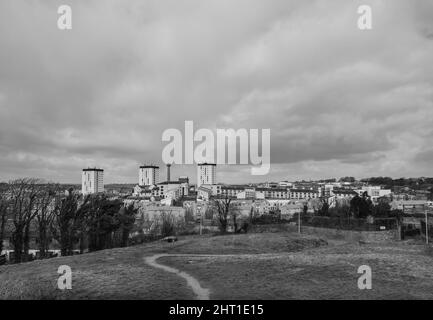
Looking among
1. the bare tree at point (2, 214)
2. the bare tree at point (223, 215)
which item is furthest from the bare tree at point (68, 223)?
the bare tree at point (223, 215)

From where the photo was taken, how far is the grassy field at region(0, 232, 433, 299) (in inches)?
672

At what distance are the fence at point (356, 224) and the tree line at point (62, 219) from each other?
24814mm

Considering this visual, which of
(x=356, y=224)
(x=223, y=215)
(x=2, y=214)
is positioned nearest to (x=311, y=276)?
(x=356, y=224)

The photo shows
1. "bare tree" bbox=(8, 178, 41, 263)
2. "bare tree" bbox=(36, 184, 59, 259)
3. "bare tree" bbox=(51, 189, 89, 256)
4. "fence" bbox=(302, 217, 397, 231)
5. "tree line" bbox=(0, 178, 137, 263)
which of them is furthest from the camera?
"fence" bbox=(302, 217, 397, 231)

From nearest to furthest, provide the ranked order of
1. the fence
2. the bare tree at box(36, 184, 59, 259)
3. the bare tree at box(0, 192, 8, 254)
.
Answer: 1. the bare tree at box(0, 192, 8, 254)
2. the bare tree at box(36, 184, 59, 259)
3. the fence

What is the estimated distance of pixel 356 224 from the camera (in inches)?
2178

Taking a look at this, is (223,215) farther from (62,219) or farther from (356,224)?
(62,219)

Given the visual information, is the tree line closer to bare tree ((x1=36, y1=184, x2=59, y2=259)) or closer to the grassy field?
bare tree ((x1=36, y1=184, x2=59, y2=259))

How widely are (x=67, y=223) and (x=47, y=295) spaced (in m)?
33.6

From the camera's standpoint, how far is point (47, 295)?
1845 cm

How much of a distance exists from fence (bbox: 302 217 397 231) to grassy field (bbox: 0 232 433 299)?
2530 cm

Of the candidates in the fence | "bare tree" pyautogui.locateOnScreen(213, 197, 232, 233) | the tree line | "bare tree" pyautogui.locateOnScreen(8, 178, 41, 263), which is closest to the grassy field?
"bare tree" pyautogui.locateOnScreen(8, 178, 41, 263)

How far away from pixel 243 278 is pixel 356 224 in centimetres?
3883
